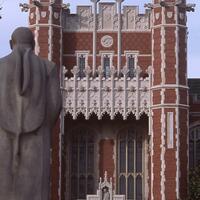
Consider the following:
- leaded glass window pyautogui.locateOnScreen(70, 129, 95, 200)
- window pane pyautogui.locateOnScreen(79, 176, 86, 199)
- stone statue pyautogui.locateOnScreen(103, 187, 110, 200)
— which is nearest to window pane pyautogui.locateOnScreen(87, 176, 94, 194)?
leaded glass window pyautogui.locateOnScreen(70, 129, 95, 200)

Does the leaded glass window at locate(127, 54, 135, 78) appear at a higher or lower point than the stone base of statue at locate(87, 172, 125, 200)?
higher

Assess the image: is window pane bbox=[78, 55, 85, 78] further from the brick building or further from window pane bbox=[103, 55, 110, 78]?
window pane bbox=[103, 55, 110, 78]

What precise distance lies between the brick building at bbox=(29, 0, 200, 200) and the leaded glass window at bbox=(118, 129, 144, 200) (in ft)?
0.15

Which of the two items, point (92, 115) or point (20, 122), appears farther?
point (92, 115)

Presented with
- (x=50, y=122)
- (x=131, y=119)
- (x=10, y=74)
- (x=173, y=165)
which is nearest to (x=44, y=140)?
(x=50, y=122)

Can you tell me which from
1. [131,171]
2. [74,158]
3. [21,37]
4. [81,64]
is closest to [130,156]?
[131,171]

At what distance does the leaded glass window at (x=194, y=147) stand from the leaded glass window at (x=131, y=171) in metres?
2.70

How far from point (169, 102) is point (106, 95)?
2.93 m

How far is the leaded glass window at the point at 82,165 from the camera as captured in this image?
3588 centimetres

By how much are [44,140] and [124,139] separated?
29.2 m

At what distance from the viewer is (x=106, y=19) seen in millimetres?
36750

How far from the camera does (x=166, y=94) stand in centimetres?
3400

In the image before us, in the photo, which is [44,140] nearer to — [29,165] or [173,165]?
[29,165]

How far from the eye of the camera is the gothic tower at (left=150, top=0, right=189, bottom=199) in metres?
33.2
